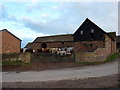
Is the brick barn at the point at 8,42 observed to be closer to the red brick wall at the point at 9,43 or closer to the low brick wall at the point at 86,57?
the red brick wall at the point at 9,43

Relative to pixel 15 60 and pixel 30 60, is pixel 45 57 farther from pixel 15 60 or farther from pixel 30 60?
pixel 15 60

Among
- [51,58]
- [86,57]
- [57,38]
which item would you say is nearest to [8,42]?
[51,58]

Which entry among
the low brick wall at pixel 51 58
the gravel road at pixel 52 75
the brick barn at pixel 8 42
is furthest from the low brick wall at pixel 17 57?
the brick barn at pixel 8 42

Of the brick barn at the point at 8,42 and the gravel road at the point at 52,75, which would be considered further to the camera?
the brick barn at the point at 8,42

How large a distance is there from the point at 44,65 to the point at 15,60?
482 centimetres

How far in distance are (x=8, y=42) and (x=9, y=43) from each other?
40 centimetres

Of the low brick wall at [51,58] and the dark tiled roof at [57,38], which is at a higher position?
the dark tiled roof at [57,38]

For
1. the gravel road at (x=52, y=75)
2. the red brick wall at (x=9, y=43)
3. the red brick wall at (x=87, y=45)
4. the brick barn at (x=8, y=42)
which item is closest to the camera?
the gravel road at (x=52, y=75)

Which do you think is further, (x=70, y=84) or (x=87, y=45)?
(x=87, y=45)

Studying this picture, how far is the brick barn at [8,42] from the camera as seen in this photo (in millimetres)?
41316

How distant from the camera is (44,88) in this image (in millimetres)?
11617

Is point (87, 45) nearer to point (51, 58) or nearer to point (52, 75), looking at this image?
point (51, 58)

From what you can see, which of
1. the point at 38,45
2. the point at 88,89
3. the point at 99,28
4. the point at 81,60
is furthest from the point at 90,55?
the point at 38,45

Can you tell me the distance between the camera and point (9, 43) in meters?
43.4
